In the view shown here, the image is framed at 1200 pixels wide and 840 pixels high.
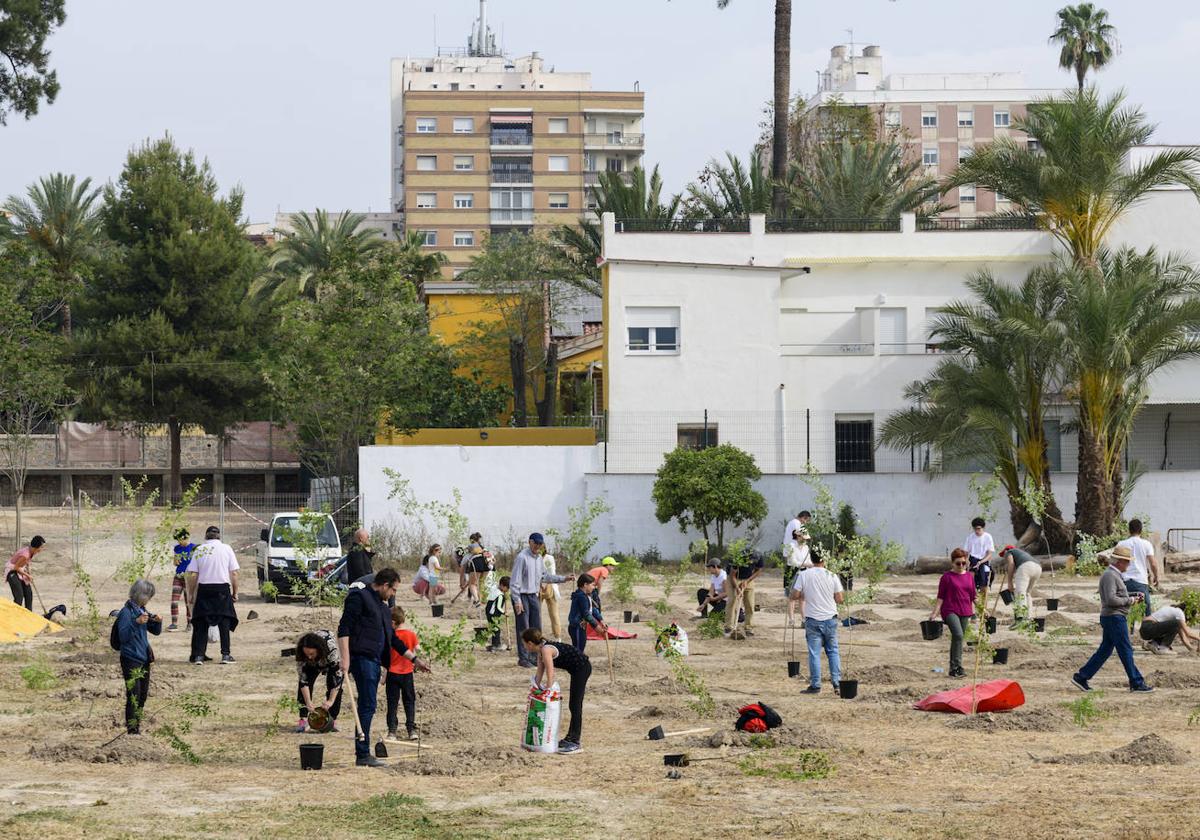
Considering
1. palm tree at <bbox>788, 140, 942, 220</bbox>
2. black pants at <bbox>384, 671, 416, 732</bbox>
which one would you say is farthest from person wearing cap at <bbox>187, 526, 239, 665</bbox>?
palm tree at <bbox>788, 140, 942, 220</bbox>

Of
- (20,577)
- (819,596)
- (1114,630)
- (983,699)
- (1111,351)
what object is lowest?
(983,699)

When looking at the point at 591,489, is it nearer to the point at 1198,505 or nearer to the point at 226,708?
the point at 1198,505

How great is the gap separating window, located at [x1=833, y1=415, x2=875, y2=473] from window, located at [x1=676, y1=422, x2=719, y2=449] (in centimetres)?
321

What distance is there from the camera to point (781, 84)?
44.9m

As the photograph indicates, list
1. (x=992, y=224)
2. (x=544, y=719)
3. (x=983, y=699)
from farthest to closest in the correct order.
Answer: (x=992, y=224) < (x=983, y=699) < (x=544, y=719)

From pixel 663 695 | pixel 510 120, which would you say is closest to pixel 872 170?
pixel 663 695

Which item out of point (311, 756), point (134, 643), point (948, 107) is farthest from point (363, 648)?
point (948, 107)

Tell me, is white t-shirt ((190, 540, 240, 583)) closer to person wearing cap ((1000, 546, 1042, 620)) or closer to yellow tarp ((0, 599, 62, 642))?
yellow tarp ((0, 599, 62, 642))

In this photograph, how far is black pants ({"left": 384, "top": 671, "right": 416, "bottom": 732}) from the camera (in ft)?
48.6

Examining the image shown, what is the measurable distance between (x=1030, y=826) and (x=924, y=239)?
111 ft

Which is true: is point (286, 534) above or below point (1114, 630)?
above

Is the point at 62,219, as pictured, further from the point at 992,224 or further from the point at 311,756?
the point at 311,756

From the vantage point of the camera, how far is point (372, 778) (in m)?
13.3

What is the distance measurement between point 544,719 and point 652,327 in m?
28.5
